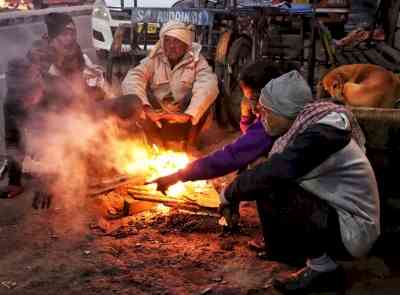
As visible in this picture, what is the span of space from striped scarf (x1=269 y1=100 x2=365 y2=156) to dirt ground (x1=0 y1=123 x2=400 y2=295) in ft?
3.54

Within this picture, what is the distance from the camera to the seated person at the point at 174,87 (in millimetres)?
6770

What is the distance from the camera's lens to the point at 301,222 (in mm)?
3729

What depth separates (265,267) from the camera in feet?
14.1

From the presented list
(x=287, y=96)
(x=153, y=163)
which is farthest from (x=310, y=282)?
(x=153, y=163)

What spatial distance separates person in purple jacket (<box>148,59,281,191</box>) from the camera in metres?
4.29

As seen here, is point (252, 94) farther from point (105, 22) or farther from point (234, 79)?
point (105, 22)

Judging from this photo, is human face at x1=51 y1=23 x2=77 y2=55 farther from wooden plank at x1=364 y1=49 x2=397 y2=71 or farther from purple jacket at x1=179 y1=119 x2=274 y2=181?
wooden plank at x1=364 y1=49 x2=397 y2=71

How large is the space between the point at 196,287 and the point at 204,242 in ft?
2.39

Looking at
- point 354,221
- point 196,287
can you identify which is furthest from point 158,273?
point 354,221

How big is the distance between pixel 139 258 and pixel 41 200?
5.34 feet

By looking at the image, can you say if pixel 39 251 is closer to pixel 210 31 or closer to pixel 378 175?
pixel 378 175

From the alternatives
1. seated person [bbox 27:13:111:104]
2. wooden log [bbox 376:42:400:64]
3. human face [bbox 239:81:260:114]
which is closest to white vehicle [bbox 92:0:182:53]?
wooden log [bbox 376:42:400:64]

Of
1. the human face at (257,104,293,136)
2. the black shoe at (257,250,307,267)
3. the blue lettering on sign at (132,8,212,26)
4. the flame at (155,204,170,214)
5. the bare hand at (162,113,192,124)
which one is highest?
the blue lettering on sign at (132,8,212,26)

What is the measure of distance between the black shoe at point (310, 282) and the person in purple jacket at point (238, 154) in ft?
3.09
